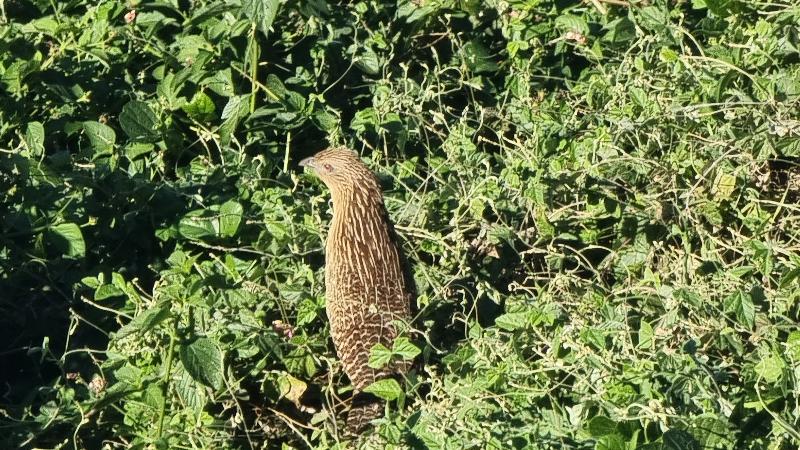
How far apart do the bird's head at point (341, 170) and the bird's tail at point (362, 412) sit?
42.2 inches

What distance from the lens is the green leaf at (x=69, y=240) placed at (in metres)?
6.47

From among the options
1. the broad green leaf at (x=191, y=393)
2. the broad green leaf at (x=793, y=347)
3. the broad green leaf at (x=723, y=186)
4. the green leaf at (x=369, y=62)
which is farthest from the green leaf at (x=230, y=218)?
the broad green leaf at (x=793, y=347)

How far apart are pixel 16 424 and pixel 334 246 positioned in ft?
5.44

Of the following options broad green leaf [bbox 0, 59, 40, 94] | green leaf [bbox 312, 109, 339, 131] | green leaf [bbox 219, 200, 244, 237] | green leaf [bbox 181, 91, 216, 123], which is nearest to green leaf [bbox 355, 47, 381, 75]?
green leaf [bbox 312, 109, 339, 131]

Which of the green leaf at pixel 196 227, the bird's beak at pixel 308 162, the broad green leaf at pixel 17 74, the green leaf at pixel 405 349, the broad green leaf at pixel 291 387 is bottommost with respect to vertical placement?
the broad green leaf at pixel 291 387

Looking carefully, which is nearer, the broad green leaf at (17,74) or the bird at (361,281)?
the bird at (361,281)

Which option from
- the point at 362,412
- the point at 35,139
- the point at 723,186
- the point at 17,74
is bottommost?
the point at 362,412

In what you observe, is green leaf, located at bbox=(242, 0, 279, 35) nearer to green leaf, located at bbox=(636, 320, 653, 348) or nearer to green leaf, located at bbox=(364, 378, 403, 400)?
green leaf, located at bbox=(364, 378, 403, 400)

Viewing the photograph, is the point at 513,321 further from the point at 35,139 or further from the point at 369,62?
the point at 35,139

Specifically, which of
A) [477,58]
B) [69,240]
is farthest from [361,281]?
[477,58]

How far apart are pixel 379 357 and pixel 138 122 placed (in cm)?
245

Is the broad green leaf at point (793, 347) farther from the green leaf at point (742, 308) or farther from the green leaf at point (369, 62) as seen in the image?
the green leaf at point (369, 62)

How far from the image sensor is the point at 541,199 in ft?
22.2

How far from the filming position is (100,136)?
295 inches
